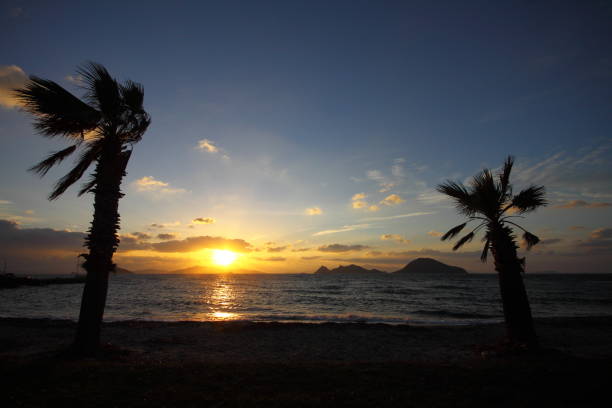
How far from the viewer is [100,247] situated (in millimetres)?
9625

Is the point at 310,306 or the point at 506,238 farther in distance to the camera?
the point at 310,306

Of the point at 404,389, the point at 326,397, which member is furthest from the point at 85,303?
the point at 404,389

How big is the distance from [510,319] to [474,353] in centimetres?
180

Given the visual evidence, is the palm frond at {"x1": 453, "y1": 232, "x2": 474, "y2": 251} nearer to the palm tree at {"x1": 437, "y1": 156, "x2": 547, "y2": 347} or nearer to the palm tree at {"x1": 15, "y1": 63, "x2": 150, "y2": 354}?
the palm tree at {"x1": 437, "y1": 156, "x2": 547, "y2": 347}

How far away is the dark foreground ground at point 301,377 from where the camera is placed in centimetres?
580

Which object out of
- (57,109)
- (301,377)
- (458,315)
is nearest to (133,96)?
(57,109)

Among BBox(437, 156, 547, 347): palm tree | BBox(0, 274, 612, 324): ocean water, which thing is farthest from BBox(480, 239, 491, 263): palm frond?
BBox(0, 274, 612, 324): ocean water

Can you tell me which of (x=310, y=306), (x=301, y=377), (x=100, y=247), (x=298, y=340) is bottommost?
(x=310, y=306)

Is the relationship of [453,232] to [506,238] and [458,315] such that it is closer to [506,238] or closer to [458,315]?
[506,238]

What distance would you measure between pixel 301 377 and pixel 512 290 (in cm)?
853

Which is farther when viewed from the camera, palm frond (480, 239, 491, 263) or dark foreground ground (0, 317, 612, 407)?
palm frond (480, 239, 491, 263)

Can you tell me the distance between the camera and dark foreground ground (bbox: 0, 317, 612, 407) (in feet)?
19.0

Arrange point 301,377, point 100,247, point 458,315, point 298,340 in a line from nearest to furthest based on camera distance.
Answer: point 301,377 < point 100,247 < point 298,340 < point 458,315

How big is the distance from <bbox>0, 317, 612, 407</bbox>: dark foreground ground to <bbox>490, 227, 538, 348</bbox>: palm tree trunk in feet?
2.60
